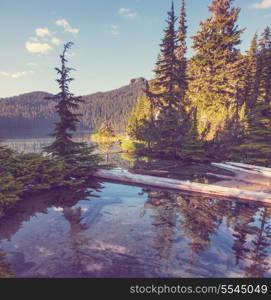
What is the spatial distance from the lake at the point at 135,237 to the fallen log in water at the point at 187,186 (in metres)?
0.49

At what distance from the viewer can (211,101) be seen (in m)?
26.0

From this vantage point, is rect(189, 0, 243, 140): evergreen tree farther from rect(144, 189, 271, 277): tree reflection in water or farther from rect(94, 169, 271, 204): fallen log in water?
rect(144, 189, 271, 277): tree reflection in water

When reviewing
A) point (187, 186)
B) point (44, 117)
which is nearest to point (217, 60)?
point (187, 186)

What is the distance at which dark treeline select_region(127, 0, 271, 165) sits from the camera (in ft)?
58.3

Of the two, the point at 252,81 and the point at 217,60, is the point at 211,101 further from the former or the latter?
the point at 252,81

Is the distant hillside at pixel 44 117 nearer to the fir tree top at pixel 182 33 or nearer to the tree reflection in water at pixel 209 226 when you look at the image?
the fir tree top at pixel 182 33

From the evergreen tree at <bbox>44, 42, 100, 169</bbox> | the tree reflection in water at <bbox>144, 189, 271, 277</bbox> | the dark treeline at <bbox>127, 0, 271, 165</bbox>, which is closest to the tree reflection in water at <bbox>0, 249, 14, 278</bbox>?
the tree reflection in water at <bbox>144, 189, 271, 277</bbox>

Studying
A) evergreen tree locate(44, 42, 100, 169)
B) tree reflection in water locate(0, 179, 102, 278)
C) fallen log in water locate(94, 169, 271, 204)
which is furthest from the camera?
evergreen tree locate(44, 42, 100, 169)

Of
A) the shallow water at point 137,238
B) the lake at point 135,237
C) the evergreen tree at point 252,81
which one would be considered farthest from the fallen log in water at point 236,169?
the evergreen tree at point 252,81

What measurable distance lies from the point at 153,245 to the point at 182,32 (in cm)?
3525

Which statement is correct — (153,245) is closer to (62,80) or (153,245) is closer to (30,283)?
(30,283)

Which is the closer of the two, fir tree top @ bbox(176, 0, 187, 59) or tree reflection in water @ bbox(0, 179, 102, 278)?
tree reflection in water @ bbox(0, 179, 102, 278)

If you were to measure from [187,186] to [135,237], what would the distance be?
4936 mm

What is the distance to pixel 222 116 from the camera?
2042cm
